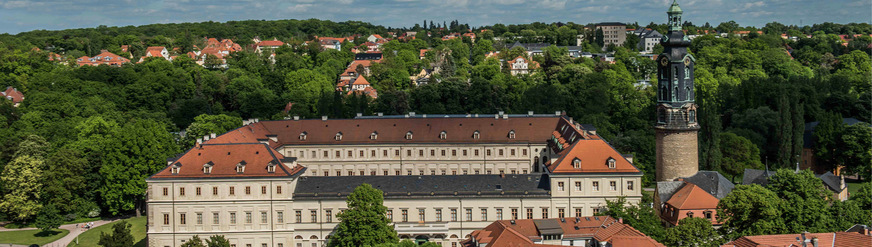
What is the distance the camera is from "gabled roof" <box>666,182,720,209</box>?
64.5 meters

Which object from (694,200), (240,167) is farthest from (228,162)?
(694,200)

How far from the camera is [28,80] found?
522 feet

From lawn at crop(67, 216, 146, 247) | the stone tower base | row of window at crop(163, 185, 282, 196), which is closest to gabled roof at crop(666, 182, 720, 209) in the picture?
the stone tower base

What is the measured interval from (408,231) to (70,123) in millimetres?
65085

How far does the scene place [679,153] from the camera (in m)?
72.3

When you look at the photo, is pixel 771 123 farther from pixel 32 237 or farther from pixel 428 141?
pixel 32 237

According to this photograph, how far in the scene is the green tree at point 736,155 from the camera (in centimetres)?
9031

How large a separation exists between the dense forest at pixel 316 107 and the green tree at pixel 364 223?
3244 centimetres

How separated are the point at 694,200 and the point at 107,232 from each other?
52546 mm

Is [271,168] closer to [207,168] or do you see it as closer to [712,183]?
[207,168]

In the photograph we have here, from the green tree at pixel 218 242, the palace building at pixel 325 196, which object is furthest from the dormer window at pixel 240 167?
the green tree at pixel 218 242

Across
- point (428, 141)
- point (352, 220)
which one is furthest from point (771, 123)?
point (352, 220)

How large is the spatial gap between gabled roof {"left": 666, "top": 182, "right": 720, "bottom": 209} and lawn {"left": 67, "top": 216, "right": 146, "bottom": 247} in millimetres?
45801

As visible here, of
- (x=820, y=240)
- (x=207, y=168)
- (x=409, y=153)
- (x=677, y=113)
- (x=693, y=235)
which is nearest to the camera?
(x=820, y=240)
